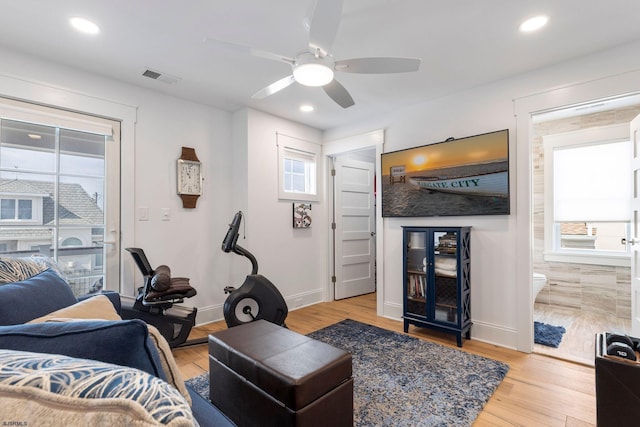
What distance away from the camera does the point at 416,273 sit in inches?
129

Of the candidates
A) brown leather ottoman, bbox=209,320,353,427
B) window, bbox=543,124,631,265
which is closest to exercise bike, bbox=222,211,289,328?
brown leather ottoman, bbox=209,320,353,427

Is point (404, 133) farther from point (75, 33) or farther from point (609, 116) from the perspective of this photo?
point (75, 33)

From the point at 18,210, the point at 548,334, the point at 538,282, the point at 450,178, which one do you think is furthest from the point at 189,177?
the point at 538,282

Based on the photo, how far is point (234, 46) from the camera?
A: 188 centimetres

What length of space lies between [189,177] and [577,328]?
4.48m

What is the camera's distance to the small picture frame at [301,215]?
413 centimetres

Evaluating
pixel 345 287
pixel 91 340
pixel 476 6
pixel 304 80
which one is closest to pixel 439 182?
pixel 476 6

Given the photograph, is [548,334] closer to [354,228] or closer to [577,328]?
[577,328]

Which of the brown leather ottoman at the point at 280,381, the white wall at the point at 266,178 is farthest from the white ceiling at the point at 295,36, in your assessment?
the brown leather ottoman at the point at 280,381

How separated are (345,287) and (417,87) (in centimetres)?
292

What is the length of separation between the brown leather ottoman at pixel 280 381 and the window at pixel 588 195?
389 centimetres

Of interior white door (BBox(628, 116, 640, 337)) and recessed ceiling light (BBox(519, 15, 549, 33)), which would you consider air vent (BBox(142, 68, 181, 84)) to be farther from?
interior white door (BBox(628, 116, 640, 337))

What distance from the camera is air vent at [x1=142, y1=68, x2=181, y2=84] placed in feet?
9.18

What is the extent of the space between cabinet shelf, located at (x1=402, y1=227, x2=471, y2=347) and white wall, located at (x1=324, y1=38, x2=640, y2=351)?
150 mm
